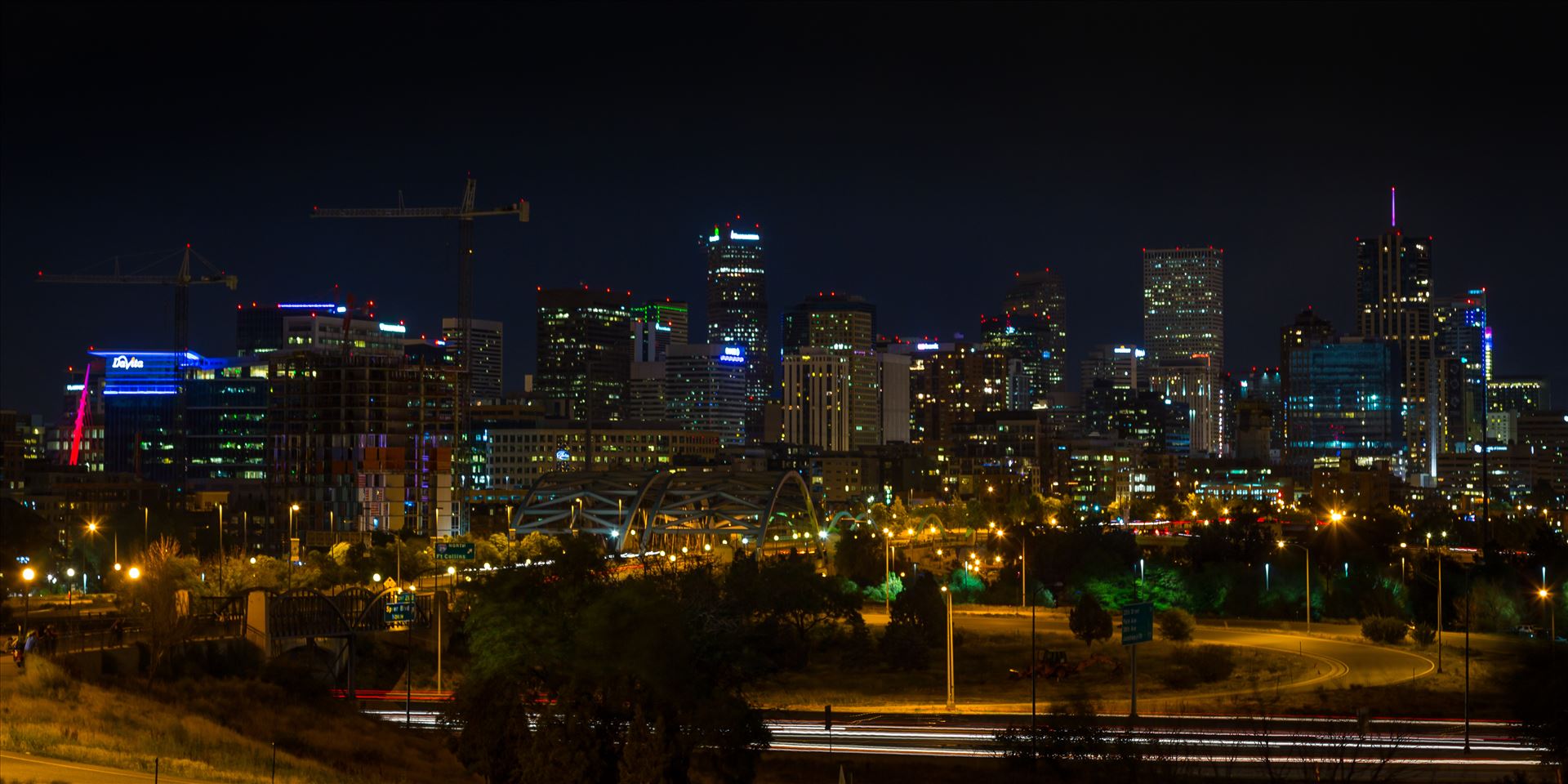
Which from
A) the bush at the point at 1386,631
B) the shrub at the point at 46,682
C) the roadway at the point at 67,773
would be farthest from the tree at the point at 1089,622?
the roadway at the point at 67,773

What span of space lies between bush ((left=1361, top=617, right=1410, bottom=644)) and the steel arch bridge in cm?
6272

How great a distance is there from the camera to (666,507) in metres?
144

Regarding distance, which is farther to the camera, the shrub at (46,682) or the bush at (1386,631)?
the bush at (1386,631)

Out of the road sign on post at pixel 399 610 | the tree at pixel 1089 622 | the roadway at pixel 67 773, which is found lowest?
the tree at pixel 1089 622

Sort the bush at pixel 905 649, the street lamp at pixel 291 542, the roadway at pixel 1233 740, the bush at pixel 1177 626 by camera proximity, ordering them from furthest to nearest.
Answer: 1. the street lamp at pixel 291 542
2. the bush at pixel 1177 626
3. the bush at pixel 905 649
4. the roadway at pixel 1233 740

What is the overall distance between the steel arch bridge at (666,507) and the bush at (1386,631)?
62717mm

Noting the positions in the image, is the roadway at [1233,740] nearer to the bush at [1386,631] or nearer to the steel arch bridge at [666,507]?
the bush at [1386,631]

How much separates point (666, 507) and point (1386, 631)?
7456cm

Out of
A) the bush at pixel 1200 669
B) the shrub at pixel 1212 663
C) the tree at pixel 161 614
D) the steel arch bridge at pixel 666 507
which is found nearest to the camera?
the tree at pixel 161 614

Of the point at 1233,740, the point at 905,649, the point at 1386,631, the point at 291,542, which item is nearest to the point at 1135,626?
the point at 1233,740

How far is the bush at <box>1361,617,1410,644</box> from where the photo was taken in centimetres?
8138

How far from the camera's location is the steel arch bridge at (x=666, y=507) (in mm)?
141125

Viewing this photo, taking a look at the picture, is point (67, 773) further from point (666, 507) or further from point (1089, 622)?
point (666, 507)

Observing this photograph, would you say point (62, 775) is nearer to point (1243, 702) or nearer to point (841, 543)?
point (1243, 702)
